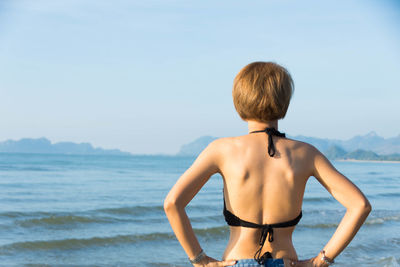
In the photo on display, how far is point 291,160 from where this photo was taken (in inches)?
79.6

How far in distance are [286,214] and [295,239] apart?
736 centimetres

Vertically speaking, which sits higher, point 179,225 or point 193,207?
point 179,225

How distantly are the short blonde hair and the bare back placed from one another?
Answer: 0.34ft

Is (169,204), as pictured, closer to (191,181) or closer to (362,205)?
(191,181)

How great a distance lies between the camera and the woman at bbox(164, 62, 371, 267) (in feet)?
6.58

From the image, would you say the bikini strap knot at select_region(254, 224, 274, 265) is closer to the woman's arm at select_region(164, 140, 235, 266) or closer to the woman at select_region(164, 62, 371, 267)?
the woman at select_region(164, 62, 371, 267)

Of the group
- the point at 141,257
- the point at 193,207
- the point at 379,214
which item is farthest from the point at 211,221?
the point at 379,214

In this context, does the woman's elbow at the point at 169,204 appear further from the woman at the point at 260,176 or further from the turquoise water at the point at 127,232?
the turquoise water at the point at 127,232

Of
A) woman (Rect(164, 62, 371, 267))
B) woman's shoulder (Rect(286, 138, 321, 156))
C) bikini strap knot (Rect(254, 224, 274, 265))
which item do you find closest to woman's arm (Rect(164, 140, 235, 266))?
woman (Rect(164, 62, 371, 267))

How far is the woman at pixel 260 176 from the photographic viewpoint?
2.01 meters

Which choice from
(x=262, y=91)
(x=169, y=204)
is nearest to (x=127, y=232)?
(x=169, y=204)

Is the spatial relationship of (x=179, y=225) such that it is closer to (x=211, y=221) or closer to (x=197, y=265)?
(x=197, y=265)

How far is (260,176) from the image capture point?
2000 millimetres

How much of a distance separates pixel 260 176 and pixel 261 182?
3 cm
